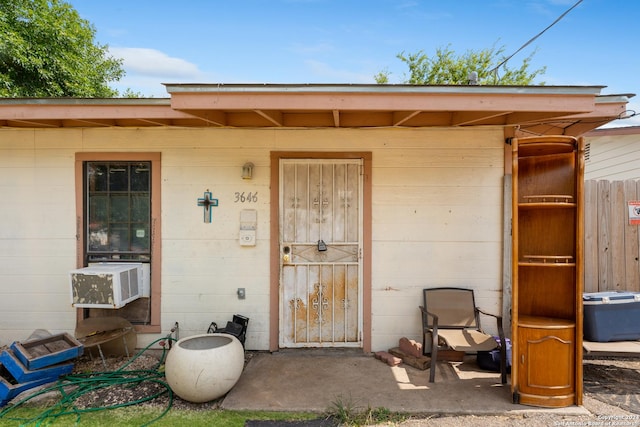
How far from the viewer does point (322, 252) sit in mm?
3834

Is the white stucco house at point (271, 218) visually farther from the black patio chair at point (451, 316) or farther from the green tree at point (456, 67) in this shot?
the green tree at point (456, 67)

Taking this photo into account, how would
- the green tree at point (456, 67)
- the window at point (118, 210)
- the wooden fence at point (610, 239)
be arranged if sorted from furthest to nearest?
the green tree at point (456, 67)
the window at point (118, 210)
the wooden fence at point (610, 239)

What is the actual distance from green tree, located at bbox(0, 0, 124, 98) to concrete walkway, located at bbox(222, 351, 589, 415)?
388 inches

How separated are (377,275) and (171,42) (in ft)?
25.9

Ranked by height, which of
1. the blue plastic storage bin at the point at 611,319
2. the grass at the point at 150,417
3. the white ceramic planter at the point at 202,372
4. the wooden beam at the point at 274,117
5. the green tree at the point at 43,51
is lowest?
the grass at the point at 150,417

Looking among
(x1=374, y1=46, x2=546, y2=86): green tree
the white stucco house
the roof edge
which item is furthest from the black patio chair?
(x1=374, y1=46, x2=546, y2=86): green tree

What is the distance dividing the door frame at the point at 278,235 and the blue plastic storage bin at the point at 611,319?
6.37 feet

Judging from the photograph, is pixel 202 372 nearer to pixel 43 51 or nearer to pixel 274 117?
pixel 274 117

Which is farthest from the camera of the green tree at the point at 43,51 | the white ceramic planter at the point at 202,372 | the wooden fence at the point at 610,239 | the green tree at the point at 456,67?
the green tree at the point at 456,67

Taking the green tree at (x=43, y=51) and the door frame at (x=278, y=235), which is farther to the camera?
the green tree at (x=43, y=51)

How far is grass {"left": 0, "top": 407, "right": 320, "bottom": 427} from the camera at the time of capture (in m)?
2.56

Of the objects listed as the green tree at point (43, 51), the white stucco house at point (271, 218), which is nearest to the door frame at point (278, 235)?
the white stucco house at point (271, 218)

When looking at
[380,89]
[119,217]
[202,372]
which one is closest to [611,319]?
[380,89]

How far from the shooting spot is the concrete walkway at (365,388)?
2.73m
